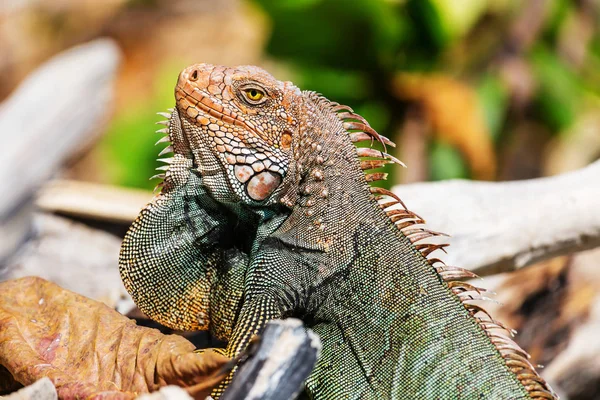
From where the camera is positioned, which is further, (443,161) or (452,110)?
(443,161)

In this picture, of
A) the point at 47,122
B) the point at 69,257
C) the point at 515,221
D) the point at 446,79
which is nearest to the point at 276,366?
the point at 515,221

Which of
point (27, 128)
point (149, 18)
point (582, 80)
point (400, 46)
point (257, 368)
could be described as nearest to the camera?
point (257, 368)

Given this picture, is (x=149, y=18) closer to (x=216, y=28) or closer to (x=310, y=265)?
(x=216, y=28)

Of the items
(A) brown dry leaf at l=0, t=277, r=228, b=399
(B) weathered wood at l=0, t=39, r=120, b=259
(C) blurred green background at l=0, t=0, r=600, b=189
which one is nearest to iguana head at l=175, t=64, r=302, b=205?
(A) brown dry leaf at l=0, t=277, r=228, b=399

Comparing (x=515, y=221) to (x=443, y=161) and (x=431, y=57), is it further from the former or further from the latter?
(x=431, y=57)

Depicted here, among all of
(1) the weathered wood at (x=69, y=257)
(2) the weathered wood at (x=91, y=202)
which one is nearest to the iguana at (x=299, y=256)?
(1) the weathered wood at (x=69, y=257)

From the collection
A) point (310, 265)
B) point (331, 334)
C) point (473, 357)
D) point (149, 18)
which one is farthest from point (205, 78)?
point (149, 18)
